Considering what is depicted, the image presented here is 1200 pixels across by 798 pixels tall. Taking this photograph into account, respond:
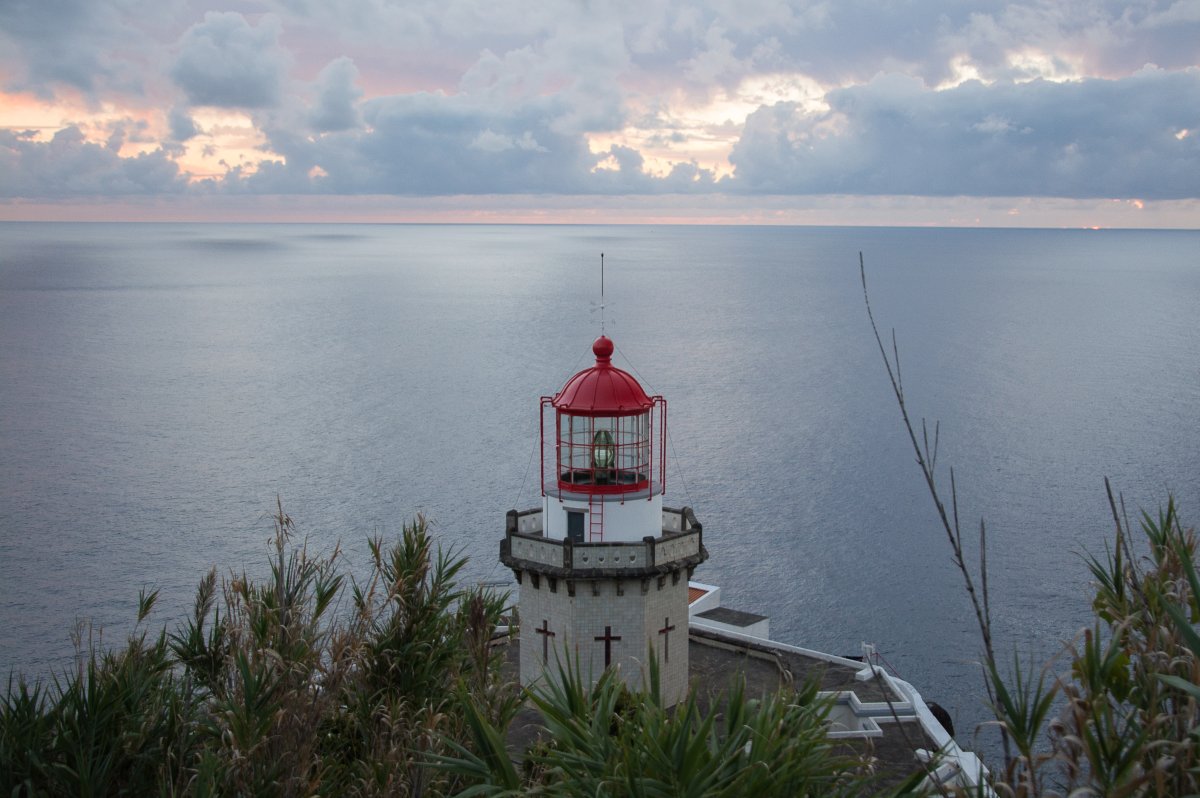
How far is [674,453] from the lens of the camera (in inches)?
2317

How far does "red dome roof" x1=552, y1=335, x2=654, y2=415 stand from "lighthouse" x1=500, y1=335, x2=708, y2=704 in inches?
0.7

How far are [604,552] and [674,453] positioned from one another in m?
41.4

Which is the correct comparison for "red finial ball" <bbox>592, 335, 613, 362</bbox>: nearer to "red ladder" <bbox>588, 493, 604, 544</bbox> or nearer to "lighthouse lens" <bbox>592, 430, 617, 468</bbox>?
"lighthouse lens" <bbox>592, 430, 617, 468</bbox>

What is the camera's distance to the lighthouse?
1766 cm

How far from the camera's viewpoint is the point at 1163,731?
698 centimetres

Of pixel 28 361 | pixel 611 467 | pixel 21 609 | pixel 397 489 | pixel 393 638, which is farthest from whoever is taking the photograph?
pixel 28 361

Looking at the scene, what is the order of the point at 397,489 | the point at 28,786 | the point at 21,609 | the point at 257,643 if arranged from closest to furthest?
the point at 28,786, the point at 257,643, the point at 21,609, the point at 397,489

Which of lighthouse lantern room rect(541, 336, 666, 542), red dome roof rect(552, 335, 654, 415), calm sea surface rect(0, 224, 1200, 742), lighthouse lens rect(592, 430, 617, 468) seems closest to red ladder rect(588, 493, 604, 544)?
lighthouse lantern room rect(541, 336, 666, 542)

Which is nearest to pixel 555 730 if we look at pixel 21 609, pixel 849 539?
pixel 21 609

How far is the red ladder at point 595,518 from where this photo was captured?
714 inches

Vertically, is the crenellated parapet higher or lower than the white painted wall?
lower

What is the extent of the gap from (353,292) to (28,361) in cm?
8575

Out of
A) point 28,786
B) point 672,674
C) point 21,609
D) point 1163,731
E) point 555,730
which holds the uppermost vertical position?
point 1163,731

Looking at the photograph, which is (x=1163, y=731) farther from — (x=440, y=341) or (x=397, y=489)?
(x=440, y=341)
